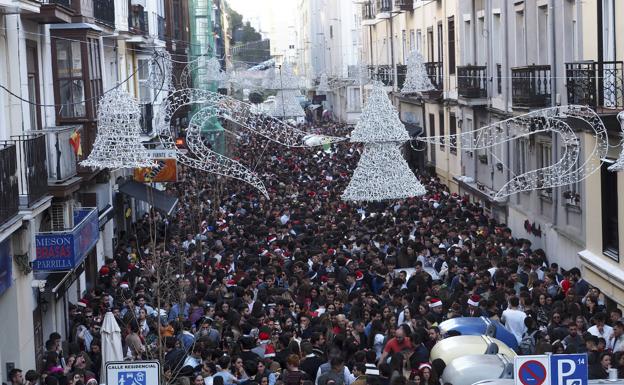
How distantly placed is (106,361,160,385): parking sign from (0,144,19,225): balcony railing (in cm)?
732

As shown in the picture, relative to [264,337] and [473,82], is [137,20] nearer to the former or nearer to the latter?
[473,82]

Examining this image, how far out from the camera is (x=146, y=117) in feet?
119

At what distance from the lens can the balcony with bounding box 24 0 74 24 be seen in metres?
22.1

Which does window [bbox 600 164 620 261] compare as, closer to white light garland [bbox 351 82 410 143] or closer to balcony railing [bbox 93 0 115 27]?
white light garland [bbox 351 82 410 143]

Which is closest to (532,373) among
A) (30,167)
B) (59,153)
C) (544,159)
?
(30,167)

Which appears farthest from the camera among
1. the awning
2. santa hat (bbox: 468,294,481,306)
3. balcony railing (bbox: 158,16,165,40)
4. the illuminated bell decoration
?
balcony railing (bbox: 158,16,165,40)

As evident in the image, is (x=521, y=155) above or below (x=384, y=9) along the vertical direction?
below

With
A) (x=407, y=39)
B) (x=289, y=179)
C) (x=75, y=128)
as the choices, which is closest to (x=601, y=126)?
(x=75, y=128)

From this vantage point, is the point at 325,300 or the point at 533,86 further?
the point at 533,86

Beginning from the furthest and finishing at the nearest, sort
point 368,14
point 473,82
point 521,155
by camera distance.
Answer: point 368,14 → point 473,82 → point 521,155

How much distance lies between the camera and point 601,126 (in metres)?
22.0

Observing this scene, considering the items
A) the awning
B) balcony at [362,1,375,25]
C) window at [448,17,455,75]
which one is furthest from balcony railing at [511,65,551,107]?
balcony at [362,1,375,25]

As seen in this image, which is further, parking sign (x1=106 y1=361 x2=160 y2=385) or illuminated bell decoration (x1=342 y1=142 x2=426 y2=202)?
illuminated bell decoration (x1=342 y1=142 x2=426 y2=202)

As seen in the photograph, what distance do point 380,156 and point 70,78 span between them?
658 centimetres
